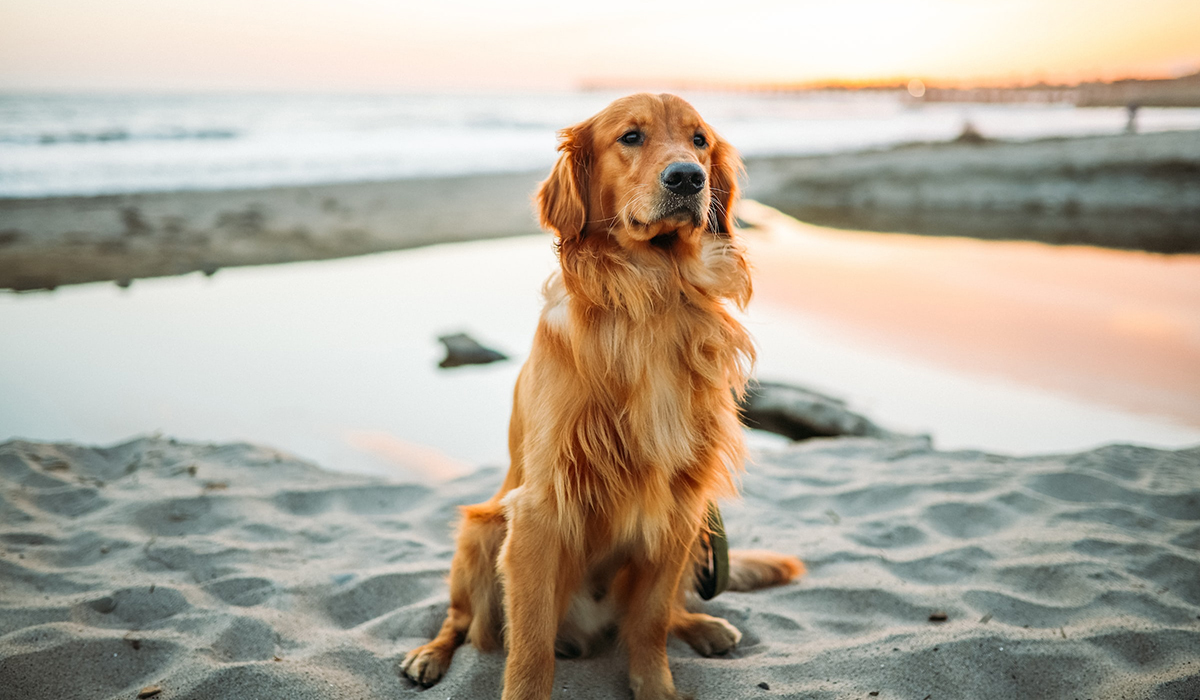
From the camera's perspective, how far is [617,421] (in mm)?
2111

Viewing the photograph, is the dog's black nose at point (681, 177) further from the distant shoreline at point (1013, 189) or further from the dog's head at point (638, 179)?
the distant shoreline at point (1013, 189)

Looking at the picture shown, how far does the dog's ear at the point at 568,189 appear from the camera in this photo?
2312mm

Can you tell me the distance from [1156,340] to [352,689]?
6385mm

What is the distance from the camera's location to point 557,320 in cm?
217

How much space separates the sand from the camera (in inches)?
86.0

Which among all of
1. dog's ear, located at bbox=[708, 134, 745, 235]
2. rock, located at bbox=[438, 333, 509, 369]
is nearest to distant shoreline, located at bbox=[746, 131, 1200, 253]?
rock, located at bbox=[438, 333, 509, 369]

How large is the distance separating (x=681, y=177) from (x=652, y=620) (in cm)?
136

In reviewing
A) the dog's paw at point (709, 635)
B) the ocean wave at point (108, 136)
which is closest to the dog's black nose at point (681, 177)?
the dog's paw at point (709, 635)

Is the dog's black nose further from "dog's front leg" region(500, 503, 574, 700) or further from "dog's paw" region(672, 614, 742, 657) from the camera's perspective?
"dog's paw" region(672, 614, 742, 657)

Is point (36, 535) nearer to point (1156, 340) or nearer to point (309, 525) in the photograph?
point (309, 525)

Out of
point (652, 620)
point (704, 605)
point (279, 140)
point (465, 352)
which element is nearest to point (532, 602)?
point (652, 620)

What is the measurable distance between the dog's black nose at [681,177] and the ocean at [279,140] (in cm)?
398

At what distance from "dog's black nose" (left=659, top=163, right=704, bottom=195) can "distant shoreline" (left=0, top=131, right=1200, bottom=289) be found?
7.26 m

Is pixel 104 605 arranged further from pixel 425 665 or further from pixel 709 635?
pixel 709 635
